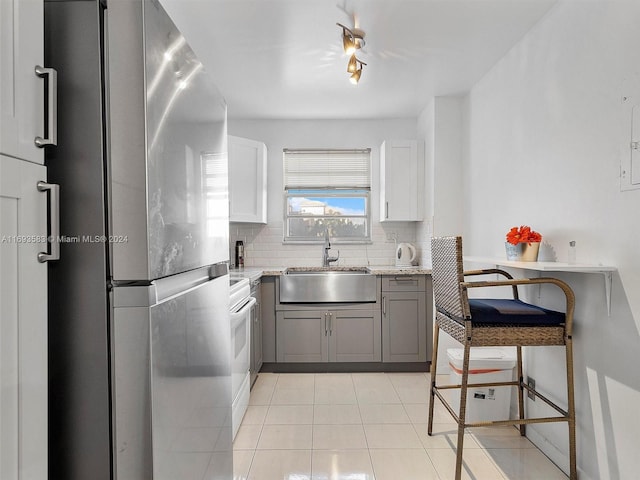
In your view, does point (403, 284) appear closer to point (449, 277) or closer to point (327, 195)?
point (327, 195)

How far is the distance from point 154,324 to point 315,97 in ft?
10.1

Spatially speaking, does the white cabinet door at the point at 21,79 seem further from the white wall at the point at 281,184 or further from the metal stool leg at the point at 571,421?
the white wall at the point at 281,184

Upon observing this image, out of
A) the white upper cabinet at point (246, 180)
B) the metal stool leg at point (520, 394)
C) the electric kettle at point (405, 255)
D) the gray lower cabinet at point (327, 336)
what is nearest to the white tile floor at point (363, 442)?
the metal stool leg at point (520, 394)

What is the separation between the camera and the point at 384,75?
3.16m

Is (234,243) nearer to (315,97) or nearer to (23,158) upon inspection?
(315,97)

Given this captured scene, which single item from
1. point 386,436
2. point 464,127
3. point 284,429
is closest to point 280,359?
point 284,429

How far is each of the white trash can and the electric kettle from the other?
159 cm

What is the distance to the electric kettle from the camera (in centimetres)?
415

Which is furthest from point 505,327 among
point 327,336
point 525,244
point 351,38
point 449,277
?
point 327,336

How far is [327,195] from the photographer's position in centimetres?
448

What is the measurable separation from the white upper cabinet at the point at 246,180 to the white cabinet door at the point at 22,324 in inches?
117

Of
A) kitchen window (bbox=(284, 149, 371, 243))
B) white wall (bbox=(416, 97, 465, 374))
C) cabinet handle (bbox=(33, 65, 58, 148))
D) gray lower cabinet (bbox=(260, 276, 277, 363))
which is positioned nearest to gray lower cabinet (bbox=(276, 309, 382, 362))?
gray lower cabinet (bbox=(260, 276, 277, 363))

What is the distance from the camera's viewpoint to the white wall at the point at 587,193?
1683mm

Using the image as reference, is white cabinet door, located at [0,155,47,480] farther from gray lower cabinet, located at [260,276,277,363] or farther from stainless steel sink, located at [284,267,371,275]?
stainless steel sink, located at [284,267,371,275]
